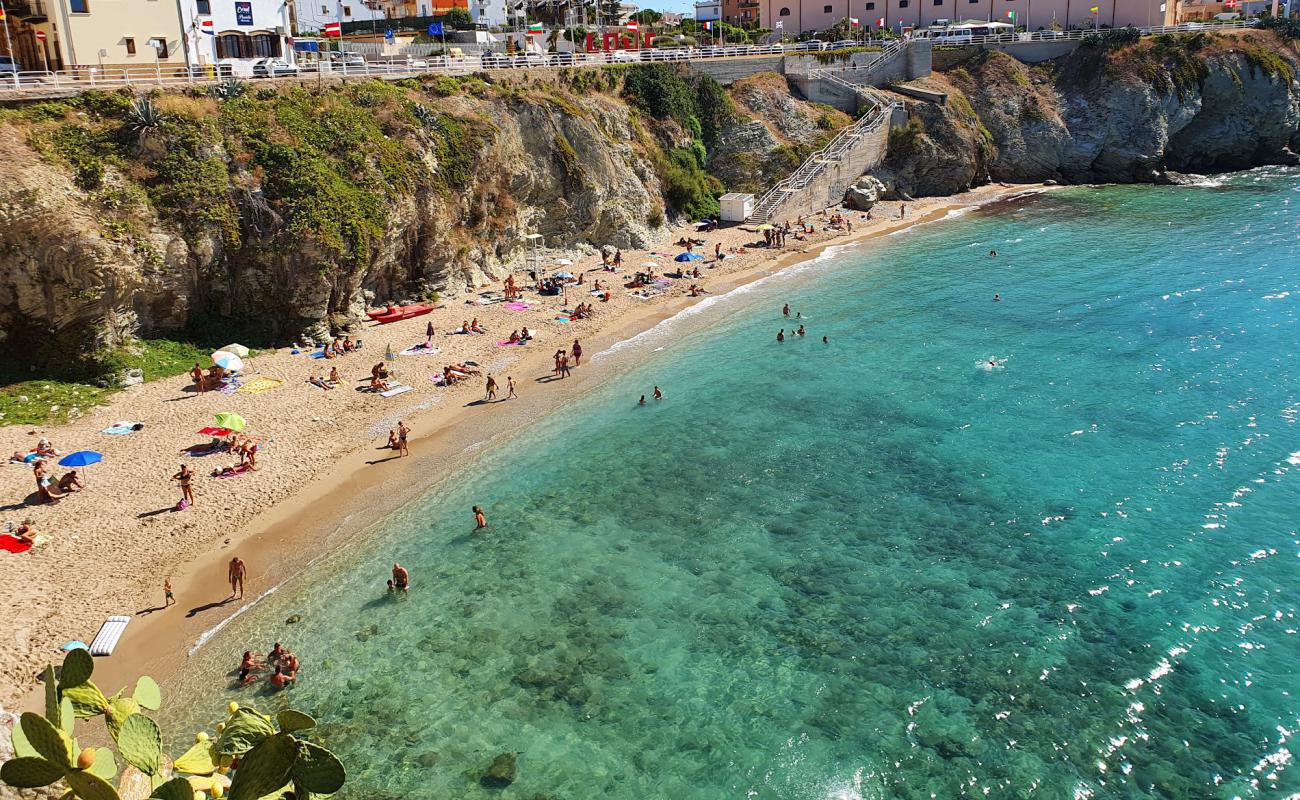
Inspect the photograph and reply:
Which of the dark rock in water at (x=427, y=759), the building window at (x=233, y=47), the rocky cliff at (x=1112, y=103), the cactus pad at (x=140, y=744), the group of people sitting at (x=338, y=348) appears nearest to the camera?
the cactus pad at (x=140, y=744)

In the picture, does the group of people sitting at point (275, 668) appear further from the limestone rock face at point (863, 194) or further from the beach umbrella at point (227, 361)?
the limestone rock face at point (863, 194)

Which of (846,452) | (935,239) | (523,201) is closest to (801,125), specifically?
(935,239)

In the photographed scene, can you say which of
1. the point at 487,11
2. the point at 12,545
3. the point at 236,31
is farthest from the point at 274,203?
the point at 487,11

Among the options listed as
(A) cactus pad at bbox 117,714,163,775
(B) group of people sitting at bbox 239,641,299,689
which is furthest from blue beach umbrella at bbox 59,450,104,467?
(A) cactus pad at bbox 117,714,163,775

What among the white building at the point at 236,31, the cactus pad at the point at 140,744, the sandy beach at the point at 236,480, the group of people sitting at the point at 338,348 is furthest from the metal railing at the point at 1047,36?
the cactus pad at the point at 140,744

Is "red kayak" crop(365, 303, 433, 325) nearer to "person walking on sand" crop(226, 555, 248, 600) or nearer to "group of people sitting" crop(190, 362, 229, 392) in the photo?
"group of people sitting" crop(190, 362, 229, 392)

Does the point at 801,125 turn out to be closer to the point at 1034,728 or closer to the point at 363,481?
the point at 363,481

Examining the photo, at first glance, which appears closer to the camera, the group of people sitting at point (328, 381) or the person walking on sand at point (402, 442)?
the person walking on sand at point (402, 442)
